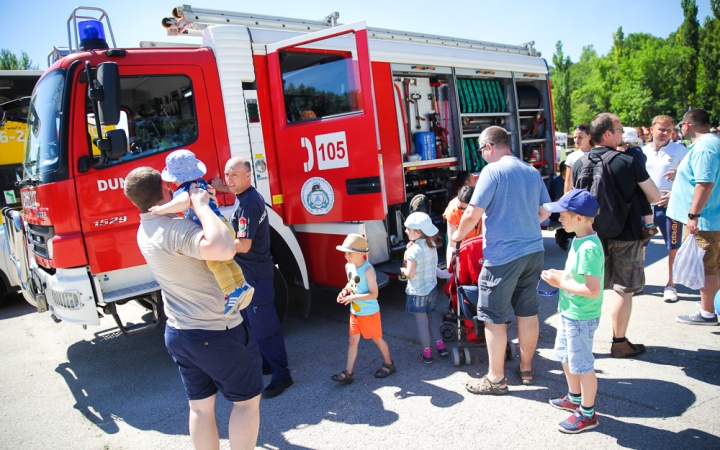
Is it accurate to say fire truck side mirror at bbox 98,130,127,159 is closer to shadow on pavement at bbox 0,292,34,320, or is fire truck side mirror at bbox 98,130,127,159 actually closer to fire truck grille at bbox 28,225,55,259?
fire truck grille at bbox 28,225,55,259

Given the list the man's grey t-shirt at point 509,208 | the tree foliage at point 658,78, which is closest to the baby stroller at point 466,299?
the man's grey t-shirt at point 509,208

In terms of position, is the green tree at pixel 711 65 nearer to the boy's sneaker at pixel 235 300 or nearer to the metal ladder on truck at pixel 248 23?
the metal ladder on truck at pixel 248 23

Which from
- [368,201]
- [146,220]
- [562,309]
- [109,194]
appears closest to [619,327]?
[562,309]

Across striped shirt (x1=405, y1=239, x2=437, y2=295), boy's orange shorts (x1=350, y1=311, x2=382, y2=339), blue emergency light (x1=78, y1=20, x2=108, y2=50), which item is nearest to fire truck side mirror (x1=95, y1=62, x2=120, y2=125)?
blue emergency light (x1=78, y1=20, x2=108, y2=50)

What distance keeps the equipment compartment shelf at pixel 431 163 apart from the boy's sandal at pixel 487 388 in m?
2.82

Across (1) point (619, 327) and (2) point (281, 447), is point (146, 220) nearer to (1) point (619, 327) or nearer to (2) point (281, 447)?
(2) point (281, 447)

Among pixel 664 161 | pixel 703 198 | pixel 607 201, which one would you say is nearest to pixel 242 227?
pixel 607 201

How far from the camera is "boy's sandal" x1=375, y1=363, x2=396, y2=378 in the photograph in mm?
3896

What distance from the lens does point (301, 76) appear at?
4828mm

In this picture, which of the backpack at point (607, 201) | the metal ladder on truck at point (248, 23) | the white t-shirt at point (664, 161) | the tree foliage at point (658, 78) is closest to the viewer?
the backpack at point (607, 201)

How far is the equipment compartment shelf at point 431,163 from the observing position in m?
5.62

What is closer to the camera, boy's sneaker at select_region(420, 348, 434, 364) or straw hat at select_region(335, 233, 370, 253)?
straw hat at select_region(335, 233, 370, 253)

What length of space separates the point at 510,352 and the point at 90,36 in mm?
→ 4559

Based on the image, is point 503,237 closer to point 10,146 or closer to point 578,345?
point 578,345
